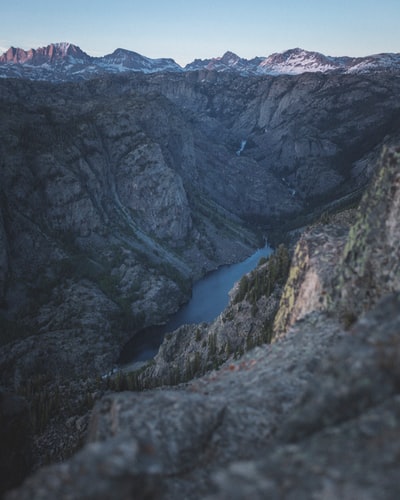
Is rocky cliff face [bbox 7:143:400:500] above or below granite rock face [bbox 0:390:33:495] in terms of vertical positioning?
above

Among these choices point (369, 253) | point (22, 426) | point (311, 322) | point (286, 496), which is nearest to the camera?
point (286, 496)

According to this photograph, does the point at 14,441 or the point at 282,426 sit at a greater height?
the point at 282,426

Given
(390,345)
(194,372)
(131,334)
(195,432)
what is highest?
(390,345)

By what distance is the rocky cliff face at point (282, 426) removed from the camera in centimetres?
1136

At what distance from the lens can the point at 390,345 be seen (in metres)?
14.5

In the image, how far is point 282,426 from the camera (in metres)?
15.4

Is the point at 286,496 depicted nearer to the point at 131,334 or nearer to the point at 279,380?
the point at 279,380

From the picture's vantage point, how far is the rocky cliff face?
37.3 feet

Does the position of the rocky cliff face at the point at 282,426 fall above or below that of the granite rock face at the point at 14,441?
above

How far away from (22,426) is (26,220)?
151745 mm

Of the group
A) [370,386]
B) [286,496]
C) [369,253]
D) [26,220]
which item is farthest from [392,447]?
[26,220]

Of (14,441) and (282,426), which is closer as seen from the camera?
(282,426)

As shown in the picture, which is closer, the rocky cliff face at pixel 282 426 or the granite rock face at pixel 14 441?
the rocky cliff face at pixel 282 426

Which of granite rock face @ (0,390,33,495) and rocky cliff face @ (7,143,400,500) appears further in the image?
granite rock face @ (0,390,33,495)
